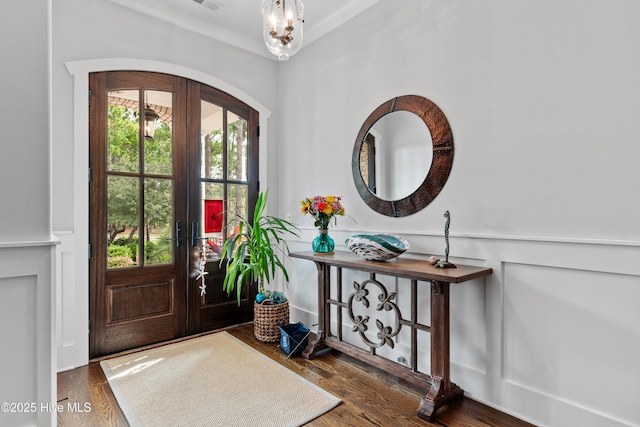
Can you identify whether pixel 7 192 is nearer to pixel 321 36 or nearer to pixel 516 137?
pixel 516 137

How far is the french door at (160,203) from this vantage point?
2.67 m

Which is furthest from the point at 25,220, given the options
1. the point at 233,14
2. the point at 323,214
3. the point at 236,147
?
the point at 233,14

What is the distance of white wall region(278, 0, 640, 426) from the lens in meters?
1.58

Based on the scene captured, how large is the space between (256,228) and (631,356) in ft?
8.23

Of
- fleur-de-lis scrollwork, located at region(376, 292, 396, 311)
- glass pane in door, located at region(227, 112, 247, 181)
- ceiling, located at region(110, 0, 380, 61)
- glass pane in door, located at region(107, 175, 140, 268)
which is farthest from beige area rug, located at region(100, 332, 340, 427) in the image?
ceiling, located at region(110, 0, 380, 61)

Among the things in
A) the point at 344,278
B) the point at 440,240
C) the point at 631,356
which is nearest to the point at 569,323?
the point at 631,356

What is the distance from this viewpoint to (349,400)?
2021 millimetres

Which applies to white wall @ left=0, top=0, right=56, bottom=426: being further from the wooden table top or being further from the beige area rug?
the wooden table top

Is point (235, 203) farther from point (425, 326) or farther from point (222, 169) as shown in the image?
point (425, 326)

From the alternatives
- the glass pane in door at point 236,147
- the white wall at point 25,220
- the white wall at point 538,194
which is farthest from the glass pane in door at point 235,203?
the white wall at point 25,220

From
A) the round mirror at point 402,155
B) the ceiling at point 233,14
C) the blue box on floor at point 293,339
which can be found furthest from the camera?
the ceiling at point 233,14

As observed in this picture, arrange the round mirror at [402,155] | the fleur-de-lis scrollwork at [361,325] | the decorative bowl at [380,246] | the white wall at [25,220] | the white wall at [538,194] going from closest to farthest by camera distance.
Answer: the white wall at [25,220] < the white wall at [538,194] < the decorative bowl at [380,246] < the round mirror at [402,155] < the fleur-de-lis scrollwork at [361,325]

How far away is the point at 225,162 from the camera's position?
331cm

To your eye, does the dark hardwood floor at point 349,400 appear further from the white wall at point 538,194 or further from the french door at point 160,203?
the french door at point 160,203
